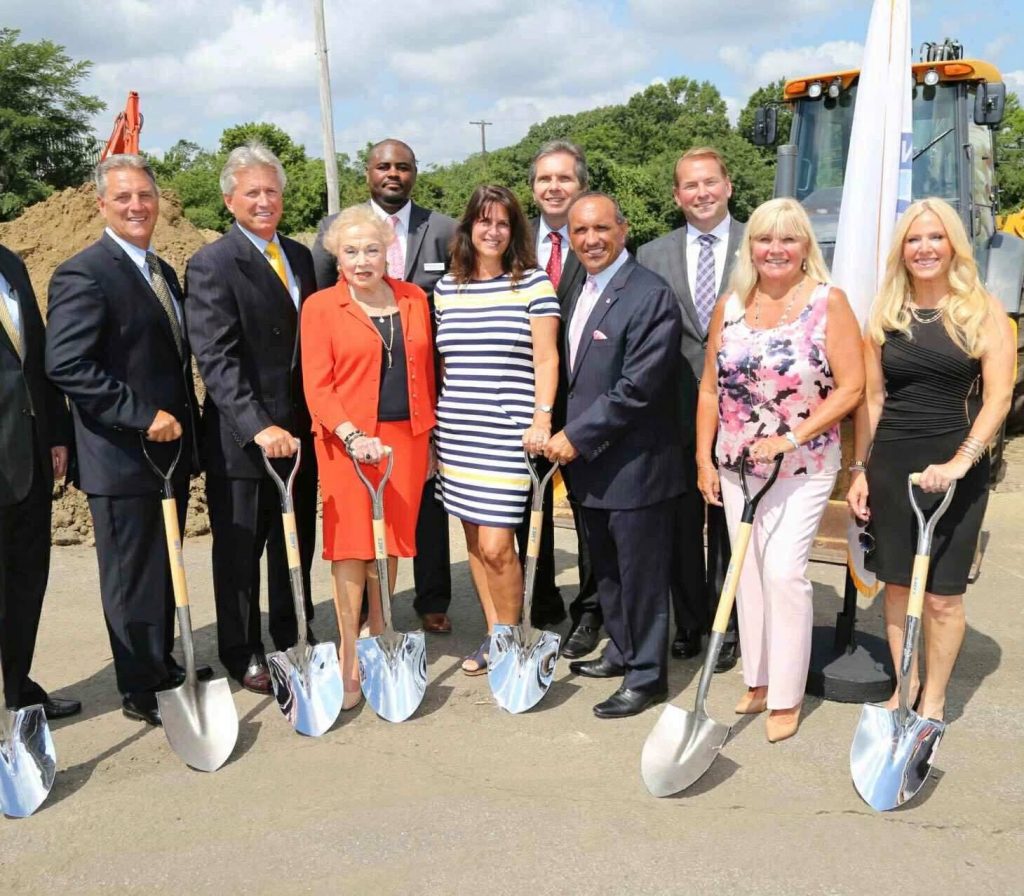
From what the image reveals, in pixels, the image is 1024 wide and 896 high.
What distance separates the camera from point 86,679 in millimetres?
4703

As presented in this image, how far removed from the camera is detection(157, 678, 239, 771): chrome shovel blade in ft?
12.2

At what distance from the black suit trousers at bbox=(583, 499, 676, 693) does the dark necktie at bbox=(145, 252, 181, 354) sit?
1.84 meters

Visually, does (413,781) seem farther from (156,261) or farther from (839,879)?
(156,261)

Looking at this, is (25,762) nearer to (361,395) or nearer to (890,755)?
(361,395)

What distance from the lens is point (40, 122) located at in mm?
33875

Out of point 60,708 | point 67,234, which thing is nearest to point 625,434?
point 60,708

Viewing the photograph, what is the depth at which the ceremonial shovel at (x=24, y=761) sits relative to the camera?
341 cm

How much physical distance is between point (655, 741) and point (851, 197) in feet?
8.37

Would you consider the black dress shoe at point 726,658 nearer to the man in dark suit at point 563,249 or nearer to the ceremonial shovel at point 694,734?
the man in dark suit at point 563,249

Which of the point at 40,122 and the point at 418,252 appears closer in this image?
the point at 418,252

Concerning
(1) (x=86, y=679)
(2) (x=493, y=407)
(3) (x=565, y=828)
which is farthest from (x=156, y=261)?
(3) (x=565, y=828)

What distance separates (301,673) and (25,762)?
3.36 ft

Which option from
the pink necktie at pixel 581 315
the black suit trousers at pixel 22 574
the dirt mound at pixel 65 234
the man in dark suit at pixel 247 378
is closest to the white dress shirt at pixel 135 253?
the man in dark suit at pixel 247 378

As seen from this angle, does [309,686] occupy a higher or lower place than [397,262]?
lower
